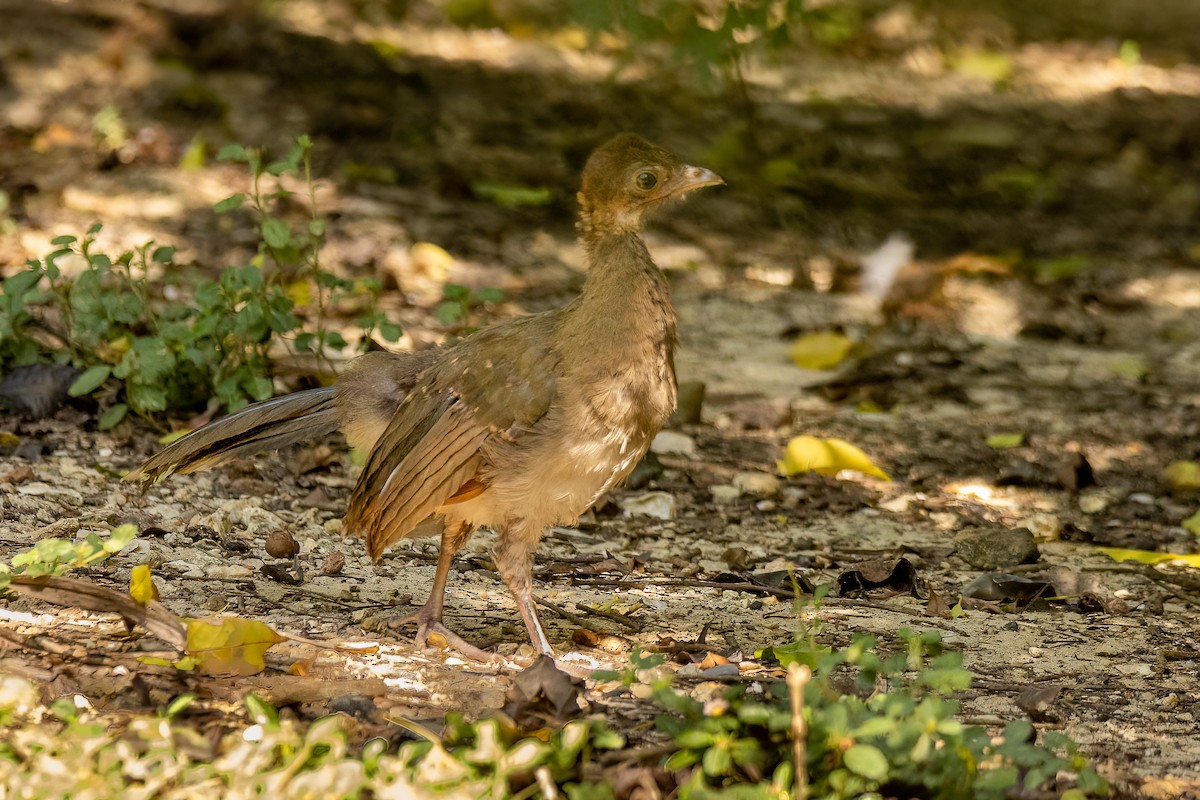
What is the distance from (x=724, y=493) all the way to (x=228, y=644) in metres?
2.63

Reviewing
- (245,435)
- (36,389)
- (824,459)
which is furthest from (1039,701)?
(36,389)

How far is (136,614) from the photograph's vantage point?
381 cm

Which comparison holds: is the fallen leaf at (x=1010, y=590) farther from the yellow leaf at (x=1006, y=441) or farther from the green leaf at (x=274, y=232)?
the green leaf at (x=274, y=232)

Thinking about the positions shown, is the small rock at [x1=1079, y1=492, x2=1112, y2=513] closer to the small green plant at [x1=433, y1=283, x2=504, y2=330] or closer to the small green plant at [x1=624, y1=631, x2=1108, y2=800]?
the small green plant at [x1=433, y1=283, x2=504, y2=330]

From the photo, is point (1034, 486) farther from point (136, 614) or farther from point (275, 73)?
point (275, 73)

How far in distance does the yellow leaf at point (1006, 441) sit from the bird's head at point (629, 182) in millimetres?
2563

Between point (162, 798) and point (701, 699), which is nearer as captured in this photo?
point (162, 798)

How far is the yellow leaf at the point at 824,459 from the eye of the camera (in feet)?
20.5

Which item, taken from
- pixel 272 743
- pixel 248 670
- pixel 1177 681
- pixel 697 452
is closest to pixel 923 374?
pixel 697 452

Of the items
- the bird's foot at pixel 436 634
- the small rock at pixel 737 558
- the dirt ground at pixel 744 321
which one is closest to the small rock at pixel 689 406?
the dirt ground at pixel 744 321

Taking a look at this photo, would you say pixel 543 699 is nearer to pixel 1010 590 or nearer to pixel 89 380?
pixel 1010 590

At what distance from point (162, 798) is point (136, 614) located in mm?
703

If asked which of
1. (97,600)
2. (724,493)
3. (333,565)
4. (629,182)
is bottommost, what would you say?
(333,565)

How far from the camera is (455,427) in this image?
444 centimetres
